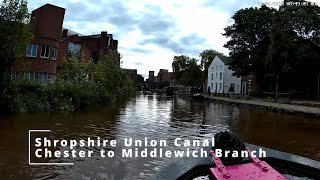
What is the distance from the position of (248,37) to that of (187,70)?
54042 mm

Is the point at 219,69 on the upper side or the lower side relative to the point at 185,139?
upper

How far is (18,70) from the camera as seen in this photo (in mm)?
18969

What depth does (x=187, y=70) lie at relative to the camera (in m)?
99.4

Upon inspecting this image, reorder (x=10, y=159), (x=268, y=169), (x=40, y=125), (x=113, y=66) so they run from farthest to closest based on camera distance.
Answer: (x=113, y=66) → (x=40, y=125) → (x=10, y=159) → (x=268, y=169)

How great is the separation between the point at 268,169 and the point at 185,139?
7.80 metres

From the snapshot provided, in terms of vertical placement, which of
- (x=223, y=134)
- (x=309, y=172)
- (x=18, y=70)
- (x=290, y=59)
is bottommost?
(x=309, y=172)

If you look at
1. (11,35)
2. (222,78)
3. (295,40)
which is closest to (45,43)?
(11,35)

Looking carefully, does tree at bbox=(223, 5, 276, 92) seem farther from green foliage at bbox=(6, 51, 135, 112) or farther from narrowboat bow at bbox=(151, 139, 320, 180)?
narrowboat bow at bbox=(151, 139, 320, 180)

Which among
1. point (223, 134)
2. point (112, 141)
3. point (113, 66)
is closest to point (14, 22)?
point (112, 141)

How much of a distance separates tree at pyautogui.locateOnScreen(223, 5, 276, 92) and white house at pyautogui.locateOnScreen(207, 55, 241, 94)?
65.9 ft

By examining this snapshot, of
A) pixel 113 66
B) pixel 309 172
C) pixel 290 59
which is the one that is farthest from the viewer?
pixel 113 66

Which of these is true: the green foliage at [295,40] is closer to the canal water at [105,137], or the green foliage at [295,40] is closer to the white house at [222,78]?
the canal water at [105,137]

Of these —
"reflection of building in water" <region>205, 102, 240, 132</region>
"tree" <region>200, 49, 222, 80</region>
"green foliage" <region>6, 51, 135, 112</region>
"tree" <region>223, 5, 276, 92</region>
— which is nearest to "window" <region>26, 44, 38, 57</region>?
"green foliage" <region>6, 51, 135, 112</region>

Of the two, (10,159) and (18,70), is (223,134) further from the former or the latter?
(18,70)
